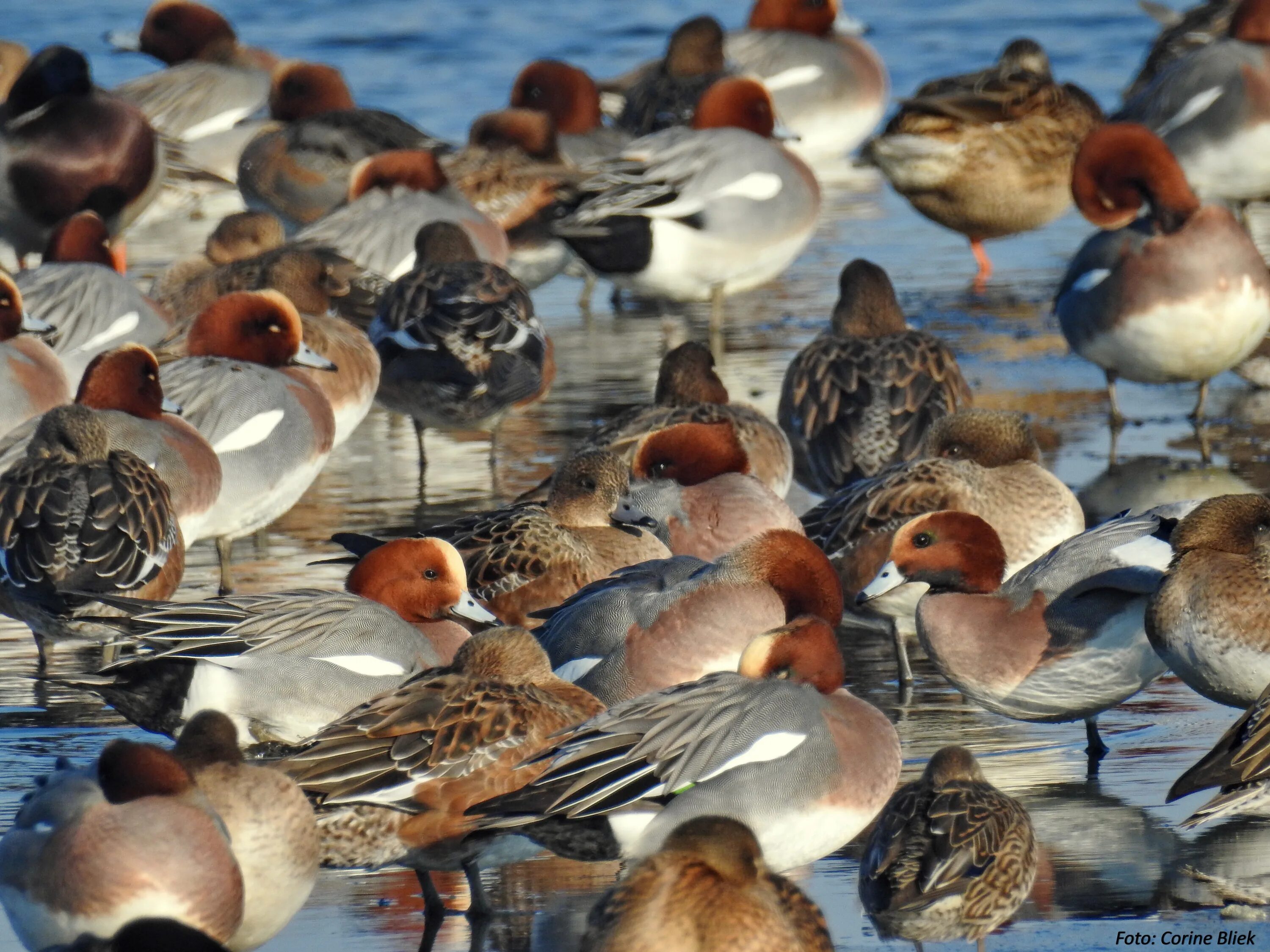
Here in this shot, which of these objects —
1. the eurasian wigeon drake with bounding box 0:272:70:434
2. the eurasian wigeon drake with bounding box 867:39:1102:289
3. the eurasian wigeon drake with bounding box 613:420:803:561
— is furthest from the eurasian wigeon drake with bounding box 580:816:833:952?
the eurasian wigeon drake with bounding box 867:39:1102:289

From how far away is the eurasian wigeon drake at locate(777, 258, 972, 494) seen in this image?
26.3 ft

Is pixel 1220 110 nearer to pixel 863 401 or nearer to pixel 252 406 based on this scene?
pixel 863 401

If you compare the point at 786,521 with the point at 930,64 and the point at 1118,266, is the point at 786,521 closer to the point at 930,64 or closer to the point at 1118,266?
the point at 1118,266

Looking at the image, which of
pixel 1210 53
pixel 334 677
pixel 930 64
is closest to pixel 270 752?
pixel 334 677

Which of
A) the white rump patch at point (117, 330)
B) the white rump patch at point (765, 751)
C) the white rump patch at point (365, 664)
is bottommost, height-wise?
the white rump patch at point (117, 330)

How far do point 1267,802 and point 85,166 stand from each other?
898 centimetres

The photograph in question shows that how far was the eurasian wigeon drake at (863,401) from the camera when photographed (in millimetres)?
8016

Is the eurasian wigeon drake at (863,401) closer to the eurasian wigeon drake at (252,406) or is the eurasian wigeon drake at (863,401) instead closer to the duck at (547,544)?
the duck at (547,544)

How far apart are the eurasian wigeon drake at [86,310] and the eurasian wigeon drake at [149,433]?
1735 millimetres

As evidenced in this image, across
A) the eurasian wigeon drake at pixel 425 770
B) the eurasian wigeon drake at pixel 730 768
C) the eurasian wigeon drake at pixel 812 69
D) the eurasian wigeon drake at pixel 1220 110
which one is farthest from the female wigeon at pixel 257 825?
the eurasian wigeon drake at pixel 812 69

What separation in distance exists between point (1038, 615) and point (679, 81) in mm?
9849

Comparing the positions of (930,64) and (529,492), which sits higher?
(529,492)

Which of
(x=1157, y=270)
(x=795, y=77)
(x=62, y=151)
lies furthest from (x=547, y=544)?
(x=795, y=77)

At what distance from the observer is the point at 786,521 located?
707 centimetres
